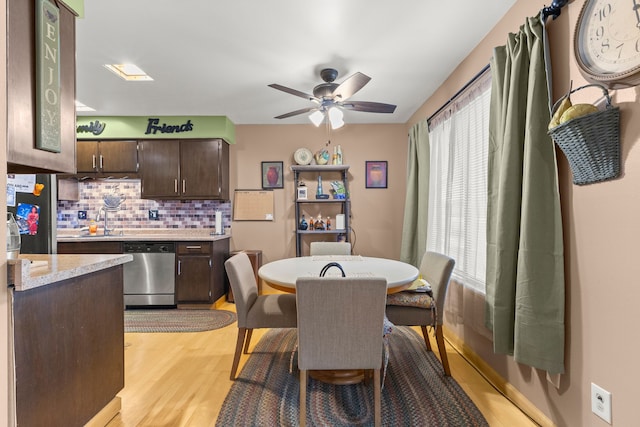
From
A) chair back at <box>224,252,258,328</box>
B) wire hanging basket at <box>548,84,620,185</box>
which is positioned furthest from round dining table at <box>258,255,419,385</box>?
wire hanging basket at <box>548,84,620,185</box>

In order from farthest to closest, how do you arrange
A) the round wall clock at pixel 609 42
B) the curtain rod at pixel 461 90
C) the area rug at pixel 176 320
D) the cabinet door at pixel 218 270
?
the cabinet door at pixel 218 270 → the area rug at pixel 176 320 → the curtain rod at pixel 461 90 → the round wall clock at pixel 609 42

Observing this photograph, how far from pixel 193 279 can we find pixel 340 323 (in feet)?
8.61

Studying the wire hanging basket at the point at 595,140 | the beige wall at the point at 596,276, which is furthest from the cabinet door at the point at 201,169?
the wire hanging basket at the point at 595,140

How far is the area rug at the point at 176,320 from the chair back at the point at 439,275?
2.06 m

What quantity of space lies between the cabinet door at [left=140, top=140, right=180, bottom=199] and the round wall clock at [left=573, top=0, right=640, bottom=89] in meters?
3.89

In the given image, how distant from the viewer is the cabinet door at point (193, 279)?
11.9ft

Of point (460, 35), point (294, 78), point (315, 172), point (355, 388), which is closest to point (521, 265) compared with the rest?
point (355, 388)

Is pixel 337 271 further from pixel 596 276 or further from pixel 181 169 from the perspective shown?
pixel 181 169

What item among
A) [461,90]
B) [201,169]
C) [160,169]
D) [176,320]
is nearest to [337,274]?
[461,90]

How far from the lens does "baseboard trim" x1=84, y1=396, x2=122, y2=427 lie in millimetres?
1585

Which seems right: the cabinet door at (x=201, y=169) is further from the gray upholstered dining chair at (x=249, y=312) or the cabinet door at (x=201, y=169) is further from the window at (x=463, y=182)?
the window at (x=463, y=182)

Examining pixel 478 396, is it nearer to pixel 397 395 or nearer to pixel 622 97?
pixel 397 395

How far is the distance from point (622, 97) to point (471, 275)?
1.53 metres

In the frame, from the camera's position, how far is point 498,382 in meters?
2.02
